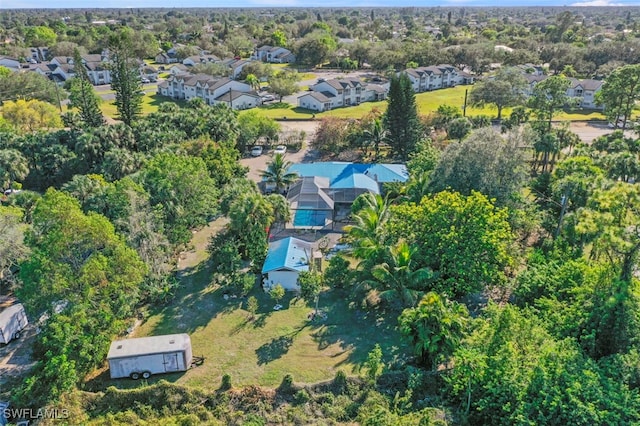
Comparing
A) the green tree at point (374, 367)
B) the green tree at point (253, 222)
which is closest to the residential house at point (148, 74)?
the green tree at point (253, 222)

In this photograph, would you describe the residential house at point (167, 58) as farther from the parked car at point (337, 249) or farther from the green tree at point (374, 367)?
the green tree at point (374, 367)

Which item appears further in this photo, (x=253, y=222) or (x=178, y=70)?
(x=178, y=70)

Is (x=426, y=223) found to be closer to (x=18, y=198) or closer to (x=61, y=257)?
(x=61, y=257)

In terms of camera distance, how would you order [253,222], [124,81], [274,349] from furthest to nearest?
[124,81] < [253,222] < [274,349]

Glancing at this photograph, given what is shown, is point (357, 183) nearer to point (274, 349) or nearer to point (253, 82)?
point (274, 349)

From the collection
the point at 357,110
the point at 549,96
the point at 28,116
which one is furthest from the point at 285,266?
the point at 357,110

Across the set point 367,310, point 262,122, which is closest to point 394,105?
point 262,122
